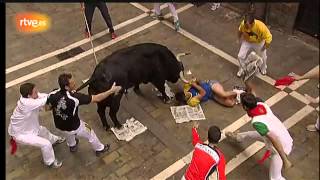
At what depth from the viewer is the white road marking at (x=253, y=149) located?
741 centimetres

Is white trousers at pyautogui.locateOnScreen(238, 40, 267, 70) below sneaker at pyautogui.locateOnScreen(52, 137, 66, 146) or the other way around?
the other way around

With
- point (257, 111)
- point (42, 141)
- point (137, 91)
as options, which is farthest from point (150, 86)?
point (257, 111)

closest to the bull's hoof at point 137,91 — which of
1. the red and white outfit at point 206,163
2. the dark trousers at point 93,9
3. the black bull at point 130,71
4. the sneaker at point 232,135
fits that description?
the black bull at point 130,71

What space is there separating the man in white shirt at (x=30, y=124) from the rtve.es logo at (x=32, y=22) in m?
4.82

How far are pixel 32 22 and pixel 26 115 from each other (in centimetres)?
623

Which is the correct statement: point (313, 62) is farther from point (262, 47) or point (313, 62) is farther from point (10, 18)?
point (10, 18)

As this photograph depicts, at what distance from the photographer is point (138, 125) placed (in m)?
8.22

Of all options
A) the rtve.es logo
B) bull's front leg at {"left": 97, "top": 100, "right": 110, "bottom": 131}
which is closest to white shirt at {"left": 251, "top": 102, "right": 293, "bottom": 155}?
bull's front leg at {"left": 97, "top": 100, "right": 110, "bottom": 131}

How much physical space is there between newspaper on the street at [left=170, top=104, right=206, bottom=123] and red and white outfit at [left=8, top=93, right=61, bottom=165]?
259cm

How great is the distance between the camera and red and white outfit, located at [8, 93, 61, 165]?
6.50 metres

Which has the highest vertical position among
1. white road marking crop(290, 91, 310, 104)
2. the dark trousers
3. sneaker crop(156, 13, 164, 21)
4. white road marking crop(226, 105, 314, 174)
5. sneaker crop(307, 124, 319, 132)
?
the dark trousers

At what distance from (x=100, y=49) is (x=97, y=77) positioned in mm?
3411

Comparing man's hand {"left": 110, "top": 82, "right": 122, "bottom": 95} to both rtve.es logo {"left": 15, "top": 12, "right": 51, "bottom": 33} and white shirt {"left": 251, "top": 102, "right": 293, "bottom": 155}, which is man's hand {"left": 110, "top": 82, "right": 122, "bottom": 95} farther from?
rtve.es logo {"left": 15, "top": 12, "right": 51, "bottom": 33}

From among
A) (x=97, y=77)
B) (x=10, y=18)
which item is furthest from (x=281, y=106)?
(x=10, y=18)
